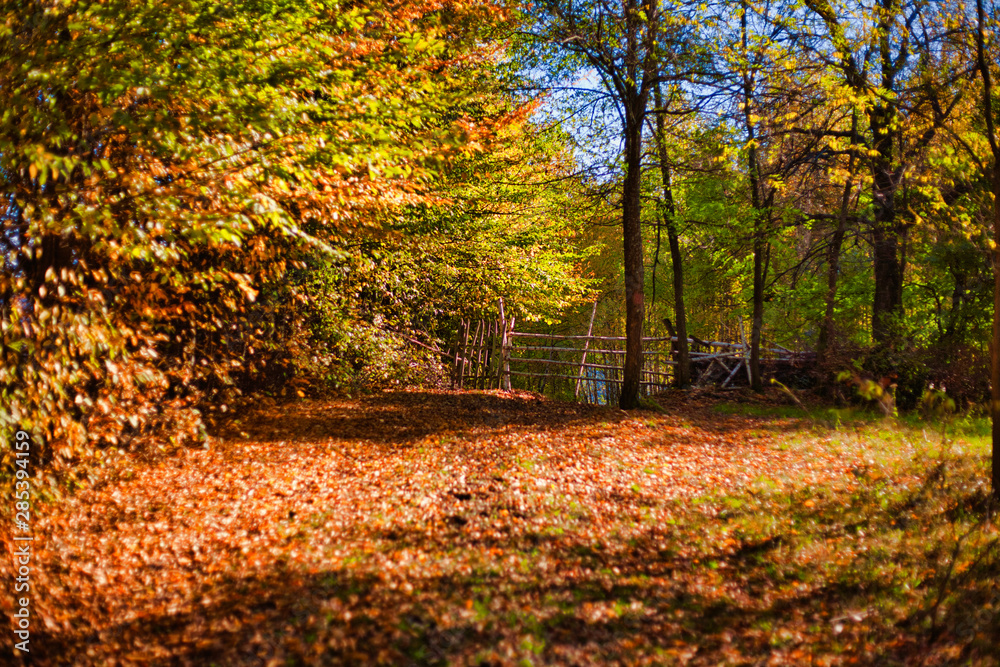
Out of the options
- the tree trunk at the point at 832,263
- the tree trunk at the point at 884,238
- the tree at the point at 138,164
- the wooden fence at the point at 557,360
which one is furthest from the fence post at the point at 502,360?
the tree at the point at 138,164

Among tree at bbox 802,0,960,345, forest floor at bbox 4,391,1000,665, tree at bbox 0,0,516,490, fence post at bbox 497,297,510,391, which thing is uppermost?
tree at bbox 802,0,960,345

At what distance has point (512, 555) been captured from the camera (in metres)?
4.19

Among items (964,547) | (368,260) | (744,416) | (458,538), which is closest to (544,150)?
(368,260)

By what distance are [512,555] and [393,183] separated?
13.6 ft

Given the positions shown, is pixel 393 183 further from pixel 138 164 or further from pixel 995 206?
pixel 995 206

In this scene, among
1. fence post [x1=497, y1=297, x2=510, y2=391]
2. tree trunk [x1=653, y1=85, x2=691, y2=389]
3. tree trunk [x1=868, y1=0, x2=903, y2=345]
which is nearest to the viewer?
tree trunk [x1=868, y1=0, x2=903, y2=345]

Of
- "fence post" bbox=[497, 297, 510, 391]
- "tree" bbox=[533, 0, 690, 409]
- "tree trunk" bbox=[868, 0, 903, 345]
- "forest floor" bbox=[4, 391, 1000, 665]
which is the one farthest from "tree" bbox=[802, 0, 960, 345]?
"fence post" bbox=[497, 297, 510, 391]

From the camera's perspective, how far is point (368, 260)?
331 inches

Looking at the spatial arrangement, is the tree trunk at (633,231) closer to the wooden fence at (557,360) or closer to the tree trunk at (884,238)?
the wooden fence at (557,360)

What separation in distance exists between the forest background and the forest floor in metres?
0.90

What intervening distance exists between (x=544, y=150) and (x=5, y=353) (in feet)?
23.5

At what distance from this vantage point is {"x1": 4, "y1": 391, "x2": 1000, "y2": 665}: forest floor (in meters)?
3.23

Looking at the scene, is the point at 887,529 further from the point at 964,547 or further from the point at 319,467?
the point at 319,467

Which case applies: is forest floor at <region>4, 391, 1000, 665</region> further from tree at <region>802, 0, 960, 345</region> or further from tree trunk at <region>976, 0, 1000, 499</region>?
tree at <region>802, 0, 960, 345</region>
